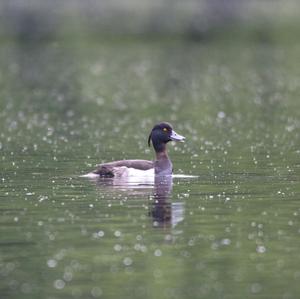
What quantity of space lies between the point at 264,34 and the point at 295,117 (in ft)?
141

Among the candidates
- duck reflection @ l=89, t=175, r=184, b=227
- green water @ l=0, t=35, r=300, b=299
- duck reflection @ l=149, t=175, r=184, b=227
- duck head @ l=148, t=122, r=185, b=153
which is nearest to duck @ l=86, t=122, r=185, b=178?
duck head @ l=148, t=122, r=185, b=153

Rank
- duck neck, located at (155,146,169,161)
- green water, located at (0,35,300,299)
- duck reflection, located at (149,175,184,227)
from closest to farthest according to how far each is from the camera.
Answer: green water, located at (0,35,300,299)
duck reflection, located at (149,175,184,227)
duck neck, located at (155,146,169,161)

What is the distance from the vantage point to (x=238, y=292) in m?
→ 14.3

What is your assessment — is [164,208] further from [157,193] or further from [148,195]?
[157,193]

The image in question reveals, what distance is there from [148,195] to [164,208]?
6.23ft

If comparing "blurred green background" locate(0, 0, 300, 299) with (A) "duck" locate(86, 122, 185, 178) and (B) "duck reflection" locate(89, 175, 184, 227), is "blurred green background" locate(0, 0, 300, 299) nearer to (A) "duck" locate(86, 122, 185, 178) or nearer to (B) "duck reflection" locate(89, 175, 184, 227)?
(B) "duck reflection" locate(89, 175, 184, 227)

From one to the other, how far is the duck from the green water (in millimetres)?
523

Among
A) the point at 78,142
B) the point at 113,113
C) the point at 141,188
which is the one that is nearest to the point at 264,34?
the point at 113,113

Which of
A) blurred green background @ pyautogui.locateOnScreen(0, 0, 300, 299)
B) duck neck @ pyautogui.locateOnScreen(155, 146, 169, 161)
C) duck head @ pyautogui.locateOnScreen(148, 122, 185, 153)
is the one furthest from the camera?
duck head @ pyautogui.locateOnScreen(148, 122, 185, 153)

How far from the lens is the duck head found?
2575 centimetres

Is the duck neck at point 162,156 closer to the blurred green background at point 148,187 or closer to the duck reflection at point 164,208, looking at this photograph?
the blurred green background at point 148,187

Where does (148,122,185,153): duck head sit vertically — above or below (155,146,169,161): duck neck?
above

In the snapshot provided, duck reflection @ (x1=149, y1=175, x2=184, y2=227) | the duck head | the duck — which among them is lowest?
duck reflection @ (x1=149, y1=175, x2=184, y2=227)

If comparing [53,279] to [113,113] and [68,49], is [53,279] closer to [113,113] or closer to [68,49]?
[113,113]
